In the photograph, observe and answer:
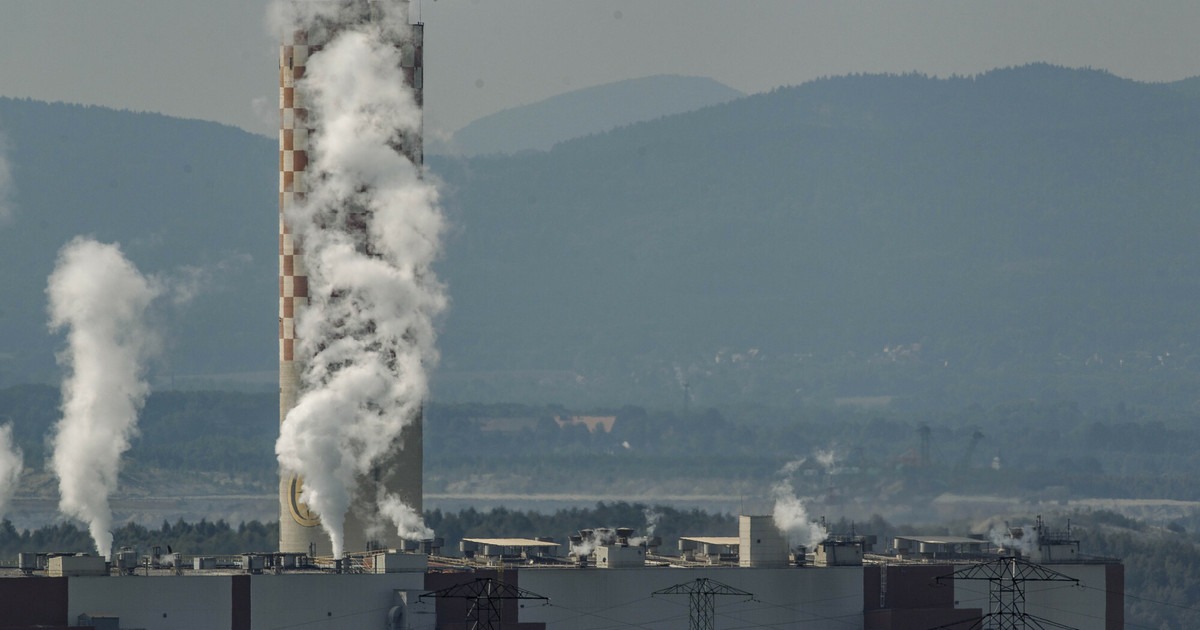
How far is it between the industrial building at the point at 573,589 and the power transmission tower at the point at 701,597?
10cm

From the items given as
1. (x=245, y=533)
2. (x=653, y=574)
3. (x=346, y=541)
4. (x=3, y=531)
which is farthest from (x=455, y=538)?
(x=653, y=574)

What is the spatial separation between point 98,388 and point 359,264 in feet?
46.4

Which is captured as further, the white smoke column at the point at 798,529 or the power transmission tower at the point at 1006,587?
the white smoke column at the point at 798,529

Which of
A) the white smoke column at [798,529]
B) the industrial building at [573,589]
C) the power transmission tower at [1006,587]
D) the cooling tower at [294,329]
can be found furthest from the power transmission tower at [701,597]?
the cooling tower at [294,329]

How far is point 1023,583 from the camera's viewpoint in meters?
93.8

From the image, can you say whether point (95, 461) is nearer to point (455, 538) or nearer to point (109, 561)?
point (109, 561)

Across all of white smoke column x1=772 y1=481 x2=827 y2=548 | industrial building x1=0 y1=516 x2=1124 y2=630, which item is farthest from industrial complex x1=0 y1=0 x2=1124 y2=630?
white smoke column x1=772 y1=481 x2=827 y2=548

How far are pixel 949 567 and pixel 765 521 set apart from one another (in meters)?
8.93

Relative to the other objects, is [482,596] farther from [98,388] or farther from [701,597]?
[98,388]

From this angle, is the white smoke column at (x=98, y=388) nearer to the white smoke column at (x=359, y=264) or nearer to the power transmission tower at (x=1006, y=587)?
the white smoke column at (x=359, y=264)

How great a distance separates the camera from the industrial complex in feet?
274

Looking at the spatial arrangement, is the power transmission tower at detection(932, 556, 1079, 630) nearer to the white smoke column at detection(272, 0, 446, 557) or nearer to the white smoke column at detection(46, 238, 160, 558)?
the white smoke column at detection(272, 0, 446, 557)

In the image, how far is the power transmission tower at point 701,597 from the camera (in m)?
89.6

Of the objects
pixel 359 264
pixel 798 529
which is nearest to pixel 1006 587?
pixel 798 529
